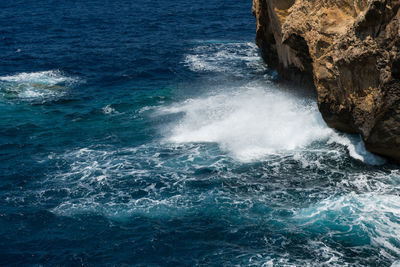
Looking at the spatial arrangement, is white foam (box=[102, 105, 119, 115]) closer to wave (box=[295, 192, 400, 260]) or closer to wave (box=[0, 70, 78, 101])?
wave (box=[0, 70, 78, 101])

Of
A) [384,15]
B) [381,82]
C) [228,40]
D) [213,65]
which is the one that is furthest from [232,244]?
[228,40]

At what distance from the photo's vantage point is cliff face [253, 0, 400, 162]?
3032 centimetres

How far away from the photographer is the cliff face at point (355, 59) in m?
30.3

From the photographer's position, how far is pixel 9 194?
3528 centimetres

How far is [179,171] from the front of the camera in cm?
3694

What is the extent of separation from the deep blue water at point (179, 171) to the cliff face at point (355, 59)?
2855 millimetres

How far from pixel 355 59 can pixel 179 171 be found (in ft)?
48.9

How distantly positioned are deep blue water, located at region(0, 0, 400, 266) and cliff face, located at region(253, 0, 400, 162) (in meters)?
2.85

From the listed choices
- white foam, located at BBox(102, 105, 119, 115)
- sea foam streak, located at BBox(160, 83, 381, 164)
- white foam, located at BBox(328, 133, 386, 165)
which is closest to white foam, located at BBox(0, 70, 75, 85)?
white foam, located at BBox(102, 105, 119, 115)

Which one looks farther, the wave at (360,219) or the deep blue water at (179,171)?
the deep blue water at (179,171)

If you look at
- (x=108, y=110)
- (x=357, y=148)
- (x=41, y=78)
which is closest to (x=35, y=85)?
(x=41, y=78)

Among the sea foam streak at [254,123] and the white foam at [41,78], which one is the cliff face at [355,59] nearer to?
the sea foam streak at [254,123]

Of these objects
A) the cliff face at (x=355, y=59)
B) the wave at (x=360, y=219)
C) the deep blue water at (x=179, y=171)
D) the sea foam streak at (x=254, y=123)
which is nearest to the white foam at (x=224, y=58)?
the deep blue water at (x=179, y=171)

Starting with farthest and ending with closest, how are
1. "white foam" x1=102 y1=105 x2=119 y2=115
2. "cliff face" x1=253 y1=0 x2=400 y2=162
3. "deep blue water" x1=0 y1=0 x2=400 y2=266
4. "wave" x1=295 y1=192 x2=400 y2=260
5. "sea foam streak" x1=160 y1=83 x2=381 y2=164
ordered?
1. "white foam" x1=102 y1=105 x2=119 y2=115
2. "sea foam streak" x1=160 y1=83 x2=381 y2=164
3. "cliff face" x1=253 y1=0 x2=400 y2=162
4. "deep blue water" x1=0 y1=0 x2=400 y2=266
5. "wave" x1=295 y1=192 x2=400 y2=260
